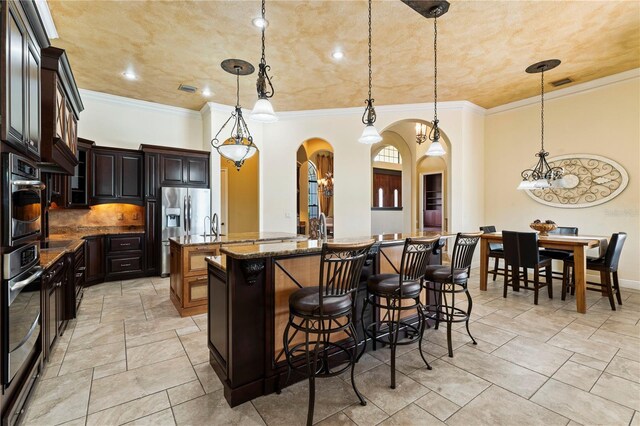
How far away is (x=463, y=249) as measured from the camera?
275 cm

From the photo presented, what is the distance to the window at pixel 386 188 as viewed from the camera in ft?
35.0

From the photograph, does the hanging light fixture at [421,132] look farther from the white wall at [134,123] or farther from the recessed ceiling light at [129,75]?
the recessed ceiling light at [129,75]

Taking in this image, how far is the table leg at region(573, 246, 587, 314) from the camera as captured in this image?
3.61m

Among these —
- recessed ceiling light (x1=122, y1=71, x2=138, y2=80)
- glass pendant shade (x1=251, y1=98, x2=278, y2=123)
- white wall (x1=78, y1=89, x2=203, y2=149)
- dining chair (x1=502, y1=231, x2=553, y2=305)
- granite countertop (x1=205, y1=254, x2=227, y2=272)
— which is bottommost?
dining chair (x1=502, y1=231, x2=553, y2=305)

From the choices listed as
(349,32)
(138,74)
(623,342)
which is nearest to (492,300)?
(623,342)

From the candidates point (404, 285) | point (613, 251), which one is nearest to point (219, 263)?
point (404, 285)

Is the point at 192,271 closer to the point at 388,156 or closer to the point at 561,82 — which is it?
the point at 561,82

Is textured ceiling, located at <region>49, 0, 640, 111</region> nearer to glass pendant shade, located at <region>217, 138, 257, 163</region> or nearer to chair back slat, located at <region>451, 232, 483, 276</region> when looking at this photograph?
glass pendant shade, located at <region>217, 138, 257, 163</region>

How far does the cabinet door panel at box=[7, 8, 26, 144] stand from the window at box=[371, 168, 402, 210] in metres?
9.44

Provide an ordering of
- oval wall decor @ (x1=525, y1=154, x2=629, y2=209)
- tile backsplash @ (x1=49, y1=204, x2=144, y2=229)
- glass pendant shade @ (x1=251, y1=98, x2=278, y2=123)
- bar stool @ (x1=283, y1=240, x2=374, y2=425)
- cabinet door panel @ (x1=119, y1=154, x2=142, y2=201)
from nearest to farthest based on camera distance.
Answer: bar stool @ (x1=283, y1=240, x2=374, y2=425)
glass pendant shade @ (x1=251, y1=98, x2=278, y2=123)
oval wall decor @ (x1=525, y1=154, x2=629, y2=209)
tile backsplash @ (x1=49, y1=204, x2=144, y2=229)
cabinet door panel @ (x1=119, y1=154, x2=142, y2=201)

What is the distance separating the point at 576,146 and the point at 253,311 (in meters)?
5.97

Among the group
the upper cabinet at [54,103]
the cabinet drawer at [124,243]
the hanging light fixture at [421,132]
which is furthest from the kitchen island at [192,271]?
the hanging light fixture at [421,132]

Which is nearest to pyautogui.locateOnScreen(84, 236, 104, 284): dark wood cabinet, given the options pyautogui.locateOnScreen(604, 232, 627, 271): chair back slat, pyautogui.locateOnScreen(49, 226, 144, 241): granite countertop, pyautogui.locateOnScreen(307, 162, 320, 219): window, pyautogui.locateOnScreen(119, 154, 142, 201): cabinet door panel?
pyautogui.locateOnScreen(49, 226, 144, 241): granite countertop

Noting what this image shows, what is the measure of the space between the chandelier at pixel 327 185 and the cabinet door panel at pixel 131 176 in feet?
19.9
